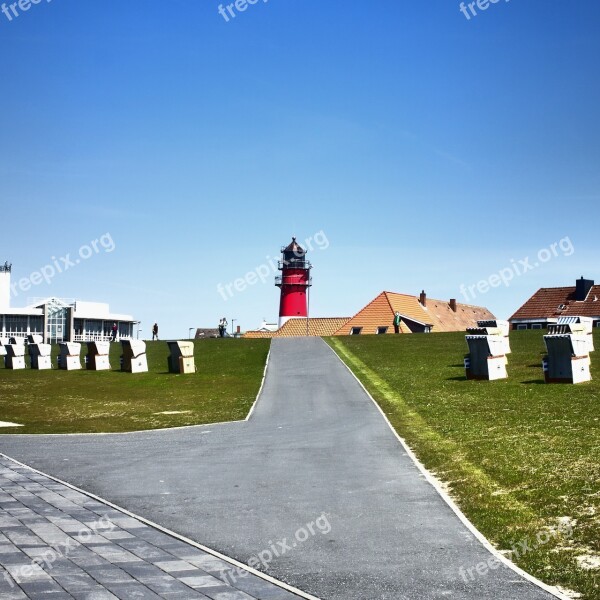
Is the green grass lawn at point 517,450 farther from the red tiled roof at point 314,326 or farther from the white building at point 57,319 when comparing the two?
the white building at point 57,319

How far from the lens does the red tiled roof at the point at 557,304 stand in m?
84.2

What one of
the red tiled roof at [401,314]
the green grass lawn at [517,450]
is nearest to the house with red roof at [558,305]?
the red tiled roof at [401,314]

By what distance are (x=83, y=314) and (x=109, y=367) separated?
55.8 metres

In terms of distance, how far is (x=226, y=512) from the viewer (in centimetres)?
1122

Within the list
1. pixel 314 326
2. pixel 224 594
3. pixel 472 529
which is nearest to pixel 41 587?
pixel 224 594

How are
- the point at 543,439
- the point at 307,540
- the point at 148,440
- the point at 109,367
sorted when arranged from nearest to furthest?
the point at 307,540 < the point at 543,439 < the point at 148,440 < the point at 109,367

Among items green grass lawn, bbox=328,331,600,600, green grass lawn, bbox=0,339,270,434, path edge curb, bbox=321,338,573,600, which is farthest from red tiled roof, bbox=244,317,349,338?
path edge curb, bbox=321,338,573,600

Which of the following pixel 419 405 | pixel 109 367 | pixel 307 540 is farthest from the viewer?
pixel 109 367

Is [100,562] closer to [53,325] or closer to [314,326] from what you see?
[314,326]

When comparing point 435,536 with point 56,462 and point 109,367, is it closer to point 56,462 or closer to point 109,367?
point 56,462

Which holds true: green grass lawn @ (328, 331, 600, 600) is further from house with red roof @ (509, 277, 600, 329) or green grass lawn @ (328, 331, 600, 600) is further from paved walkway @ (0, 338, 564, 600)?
house with red roof @ (509, 277, 600, 329)

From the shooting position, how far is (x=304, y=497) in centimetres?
1209

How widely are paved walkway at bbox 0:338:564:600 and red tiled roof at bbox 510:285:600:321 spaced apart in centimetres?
6738

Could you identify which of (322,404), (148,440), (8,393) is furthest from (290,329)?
(148,440)
